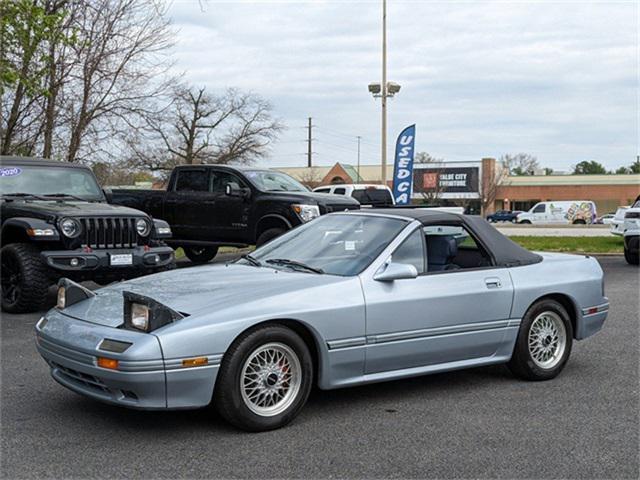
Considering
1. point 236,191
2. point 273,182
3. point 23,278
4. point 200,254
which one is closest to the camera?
point 23,278

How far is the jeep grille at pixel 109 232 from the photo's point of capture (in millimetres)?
9781

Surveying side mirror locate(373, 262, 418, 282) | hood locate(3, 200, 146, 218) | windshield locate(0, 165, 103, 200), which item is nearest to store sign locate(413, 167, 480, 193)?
windshield locate(0, 165, 103, 200)

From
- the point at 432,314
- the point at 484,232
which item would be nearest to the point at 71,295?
the point at 432,314

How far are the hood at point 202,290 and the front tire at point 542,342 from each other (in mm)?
1758

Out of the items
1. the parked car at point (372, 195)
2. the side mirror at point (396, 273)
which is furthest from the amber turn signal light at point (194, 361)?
the parked car at point (372, 195)

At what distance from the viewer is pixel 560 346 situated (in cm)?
657

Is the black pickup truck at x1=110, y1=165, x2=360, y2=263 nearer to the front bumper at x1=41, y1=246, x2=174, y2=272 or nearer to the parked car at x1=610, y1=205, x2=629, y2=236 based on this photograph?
the front bumper at x1=41, y1=246, x2=174, y2=272

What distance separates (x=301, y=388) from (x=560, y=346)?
101 inches

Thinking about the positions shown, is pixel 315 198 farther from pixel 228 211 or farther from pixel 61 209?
pixel 61 209

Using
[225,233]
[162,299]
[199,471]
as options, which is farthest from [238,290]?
[225,233]

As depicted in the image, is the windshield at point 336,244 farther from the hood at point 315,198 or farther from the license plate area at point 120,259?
the hood at point 315,198

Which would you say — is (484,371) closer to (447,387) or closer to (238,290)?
(447,387)

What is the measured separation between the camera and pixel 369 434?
4.95m

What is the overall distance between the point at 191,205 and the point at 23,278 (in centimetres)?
551
